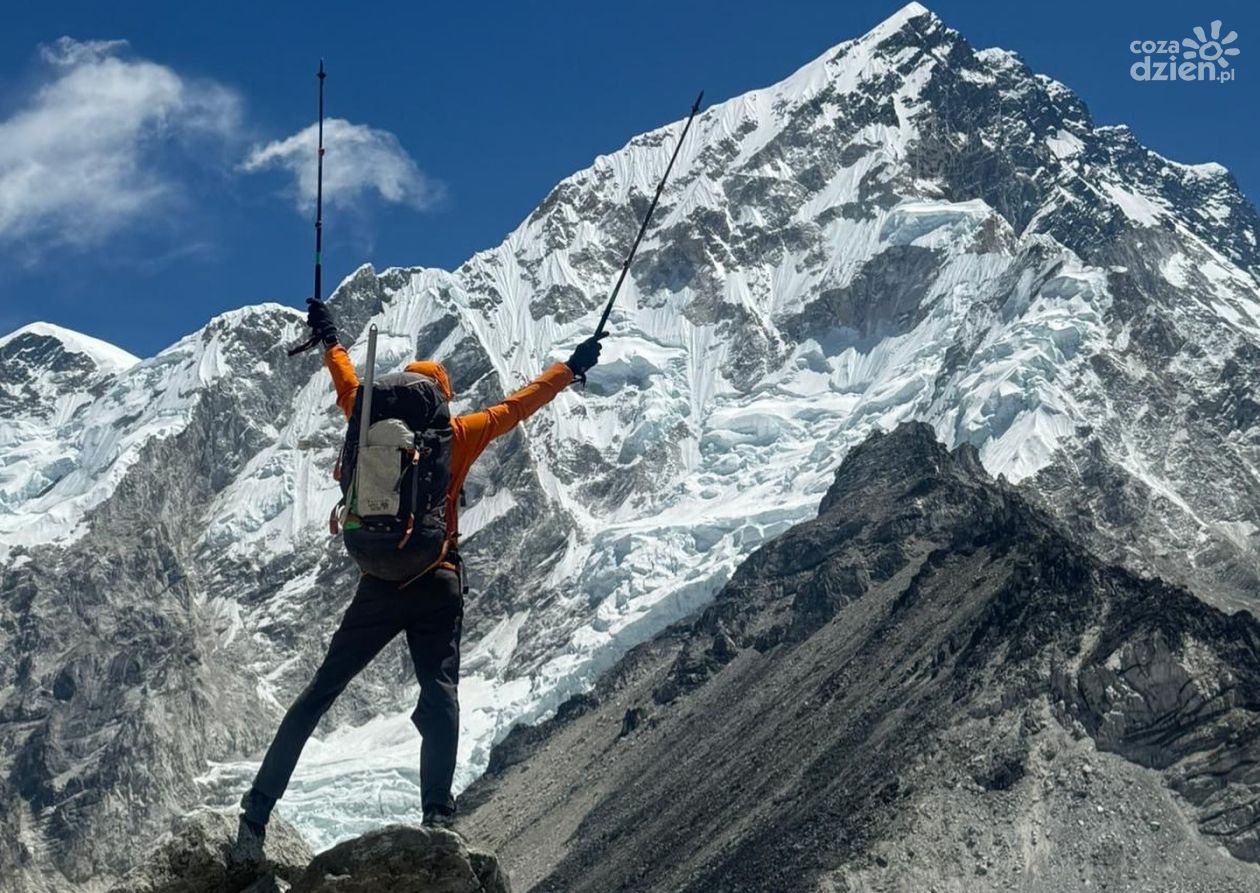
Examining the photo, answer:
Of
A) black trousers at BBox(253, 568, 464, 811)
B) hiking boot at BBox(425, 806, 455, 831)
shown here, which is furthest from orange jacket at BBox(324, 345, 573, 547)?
hiking boot at BBox(425, 806, 455, 831)

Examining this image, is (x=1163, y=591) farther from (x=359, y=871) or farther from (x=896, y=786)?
(x=359, y=871)

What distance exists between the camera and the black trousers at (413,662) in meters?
18.0

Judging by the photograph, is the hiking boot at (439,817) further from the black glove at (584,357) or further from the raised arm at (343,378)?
the black glove at (584,357)

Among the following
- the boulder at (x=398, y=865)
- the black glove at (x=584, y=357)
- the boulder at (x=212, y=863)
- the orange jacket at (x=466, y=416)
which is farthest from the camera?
the black glove at (x=584, y=357)

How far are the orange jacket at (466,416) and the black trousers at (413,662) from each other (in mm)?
518

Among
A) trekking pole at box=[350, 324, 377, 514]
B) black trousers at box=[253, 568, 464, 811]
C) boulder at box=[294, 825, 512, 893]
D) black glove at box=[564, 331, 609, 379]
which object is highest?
black glove at box=[564, 331, 609, 379]

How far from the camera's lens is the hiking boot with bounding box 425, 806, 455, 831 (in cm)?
1752

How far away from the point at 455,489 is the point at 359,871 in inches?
125

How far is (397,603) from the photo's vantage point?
18.0m

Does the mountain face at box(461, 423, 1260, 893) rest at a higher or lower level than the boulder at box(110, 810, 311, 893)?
higher

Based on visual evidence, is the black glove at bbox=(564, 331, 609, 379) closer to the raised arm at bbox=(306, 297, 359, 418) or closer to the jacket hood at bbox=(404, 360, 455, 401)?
the jacket hood at bbox=(404, 360, 455, 401)

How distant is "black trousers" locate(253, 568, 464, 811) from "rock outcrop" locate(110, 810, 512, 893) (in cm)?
55

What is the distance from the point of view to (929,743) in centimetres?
11638

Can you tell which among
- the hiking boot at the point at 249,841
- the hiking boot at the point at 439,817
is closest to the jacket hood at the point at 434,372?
the hiking boot at the point at 439,817
